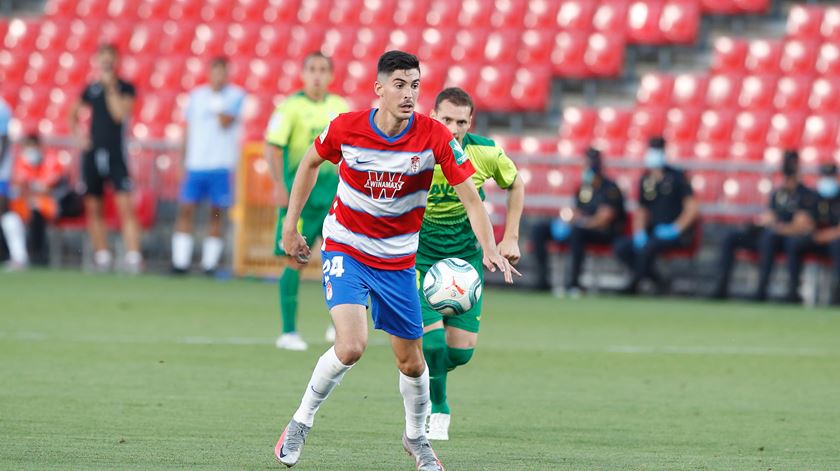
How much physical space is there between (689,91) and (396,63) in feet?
43.0

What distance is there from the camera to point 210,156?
57.2 ft

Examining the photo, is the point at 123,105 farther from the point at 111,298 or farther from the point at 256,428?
the point at 256,428

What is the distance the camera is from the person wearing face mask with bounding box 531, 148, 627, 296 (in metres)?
16.8

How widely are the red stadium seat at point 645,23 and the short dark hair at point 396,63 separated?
1362 centimetres

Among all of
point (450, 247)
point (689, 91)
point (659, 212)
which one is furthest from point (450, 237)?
point (689, 91)

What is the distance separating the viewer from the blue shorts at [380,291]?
21.2 ft

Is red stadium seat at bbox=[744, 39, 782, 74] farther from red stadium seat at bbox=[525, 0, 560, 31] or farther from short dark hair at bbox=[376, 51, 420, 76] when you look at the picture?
short dark hair at bbox=[376, 51, 420, 76]

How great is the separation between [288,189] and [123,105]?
23.2 feet

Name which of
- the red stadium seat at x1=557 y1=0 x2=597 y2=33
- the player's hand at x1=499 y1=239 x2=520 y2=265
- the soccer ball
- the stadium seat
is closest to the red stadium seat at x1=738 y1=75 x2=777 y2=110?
the stadium seat

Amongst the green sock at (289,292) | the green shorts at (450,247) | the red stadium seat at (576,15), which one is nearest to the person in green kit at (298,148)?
the green sock at (289,292)

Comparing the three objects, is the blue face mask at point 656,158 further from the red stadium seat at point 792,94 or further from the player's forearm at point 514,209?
the player's forearm at point 514,209

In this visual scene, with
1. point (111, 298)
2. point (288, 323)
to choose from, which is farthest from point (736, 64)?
point (288, 323)

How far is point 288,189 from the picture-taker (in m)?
11.2

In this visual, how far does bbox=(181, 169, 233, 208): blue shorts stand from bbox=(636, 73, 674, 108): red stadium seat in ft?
18.2
